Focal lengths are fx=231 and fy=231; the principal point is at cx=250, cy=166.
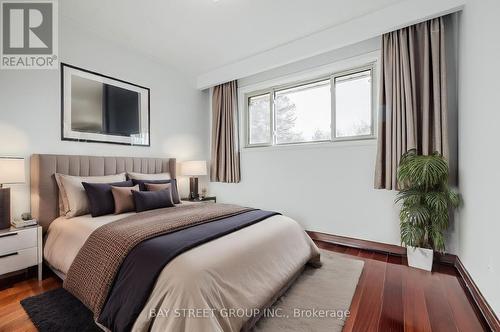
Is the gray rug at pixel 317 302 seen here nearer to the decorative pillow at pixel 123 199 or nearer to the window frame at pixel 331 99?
the window frame at pixel 331 99

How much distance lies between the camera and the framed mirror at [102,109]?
8.93 feet

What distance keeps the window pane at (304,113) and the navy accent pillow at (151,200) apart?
77.3 inches

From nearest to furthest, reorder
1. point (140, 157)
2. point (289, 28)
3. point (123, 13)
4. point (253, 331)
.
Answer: point (253, 331)
point (123, 13)
point (289, 28)
point (140, 157)

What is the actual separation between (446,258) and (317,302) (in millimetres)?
1697

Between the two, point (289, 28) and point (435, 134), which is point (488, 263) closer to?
point (435, 134)

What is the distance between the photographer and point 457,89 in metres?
2.38

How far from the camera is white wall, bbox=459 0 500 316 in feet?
5.28

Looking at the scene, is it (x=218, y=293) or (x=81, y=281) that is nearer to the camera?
(x=218, y=293)

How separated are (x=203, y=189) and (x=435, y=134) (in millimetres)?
3480

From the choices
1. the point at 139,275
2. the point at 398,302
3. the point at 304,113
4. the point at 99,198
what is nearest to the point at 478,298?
the point at 398,302

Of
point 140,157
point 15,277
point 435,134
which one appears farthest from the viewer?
point 140,157

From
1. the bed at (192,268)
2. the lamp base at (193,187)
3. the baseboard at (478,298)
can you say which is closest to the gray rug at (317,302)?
the bed at (192,268)

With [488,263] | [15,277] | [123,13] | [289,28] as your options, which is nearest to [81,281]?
[15,277]

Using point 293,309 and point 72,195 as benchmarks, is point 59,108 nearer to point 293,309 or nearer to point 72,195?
point 72,195
